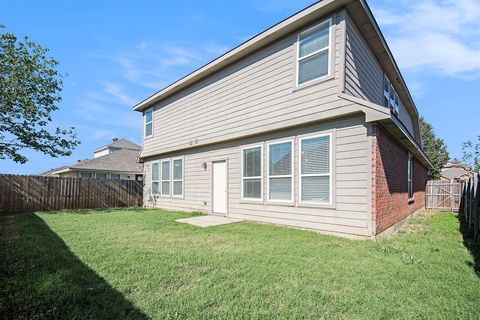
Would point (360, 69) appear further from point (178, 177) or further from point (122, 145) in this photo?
point (122, 145)

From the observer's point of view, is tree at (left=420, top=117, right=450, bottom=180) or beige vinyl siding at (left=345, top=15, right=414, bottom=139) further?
tree at (left=420, top=117, right=450, bottom=180)

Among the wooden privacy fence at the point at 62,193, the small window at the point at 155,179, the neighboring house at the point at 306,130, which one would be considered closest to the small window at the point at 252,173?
the neighboring house at the point at 306,130

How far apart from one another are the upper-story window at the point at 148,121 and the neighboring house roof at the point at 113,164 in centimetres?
959

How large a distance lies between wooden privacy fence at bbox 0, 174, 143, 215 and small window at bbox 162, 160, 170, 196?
3.05 metres

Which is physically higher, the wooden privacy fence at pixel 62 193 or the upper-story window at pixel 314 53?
the upper-story window at pixel 314 53

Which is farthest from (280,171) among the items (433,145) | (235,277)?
(433,145)

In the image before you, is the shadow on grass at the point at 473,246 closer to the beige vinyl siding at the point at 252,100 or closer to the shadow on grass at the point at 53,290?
the beige vinyl siding at the point at 252,100

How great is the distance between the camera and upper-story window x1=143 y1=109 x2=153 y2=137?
14234mm

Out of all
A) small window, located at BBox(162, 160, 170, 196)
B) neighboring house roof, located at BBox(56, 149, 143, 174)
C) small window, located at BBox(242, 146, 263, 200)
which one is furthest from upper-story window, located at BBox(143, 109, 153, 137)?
neighboring house roof, located at BBox(56, 149, 143, 174)

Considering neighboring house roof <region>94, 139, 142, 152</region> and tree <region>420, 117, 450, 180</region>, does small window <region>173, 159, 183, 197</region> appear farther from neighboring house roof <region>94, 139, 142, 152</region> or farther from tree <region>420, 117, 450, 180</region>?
tree <region>420, 117, 450, 180</region>

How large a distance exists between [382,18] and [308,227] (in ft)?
21.6

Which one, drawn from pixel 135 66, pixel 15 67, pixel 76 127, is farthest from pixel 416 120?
pixel 15 67

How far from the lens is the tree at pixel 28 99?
43.6 feet

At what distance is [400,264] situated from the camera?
4359mm
